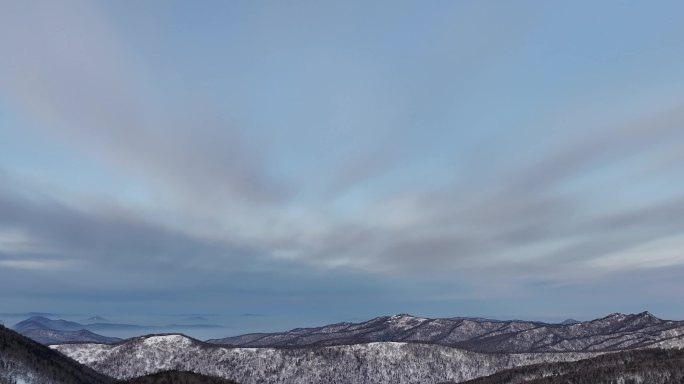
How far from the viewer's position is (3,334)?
90500 mm

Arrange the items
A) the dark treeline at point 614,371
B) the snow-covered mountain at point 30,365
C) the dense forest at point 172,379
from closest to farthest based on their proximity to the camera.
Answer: the snow-covered mountain at point 30,365, the dense forest at point 172,379, the dark treeline at point 614,371

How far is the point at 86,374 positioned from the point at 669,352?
166562 millimetres

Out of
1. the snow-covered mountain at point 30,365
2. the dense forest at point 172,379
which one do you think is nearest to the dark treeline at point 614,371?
the dense forest at point 172,379

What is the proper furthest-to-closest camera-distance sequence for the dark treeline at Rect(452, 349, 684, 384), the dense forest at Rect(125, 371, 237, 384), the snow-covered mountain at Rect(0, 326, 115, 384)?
1. the dark treeline at Rect(452, 349, 684, 384)
2. the dense forest at Rect(125, 371, 237, 384)
3. the snow-covered mountain at Rect(0, 326, 115, 384)

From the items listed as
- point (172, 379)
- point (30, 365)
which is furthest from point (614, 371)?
point (30, 365)

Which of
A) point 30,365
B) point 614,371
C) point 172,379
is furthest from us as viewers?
point 614,371

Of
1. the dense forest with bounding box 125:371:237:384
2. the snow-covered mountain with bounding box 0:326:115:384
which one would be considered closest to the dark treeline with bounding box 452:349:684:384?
the dense forest with bounding box 125:371:237:384

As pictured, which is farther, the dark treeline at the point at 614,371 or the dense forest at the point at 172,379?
the dark treeline at the point at 614,371

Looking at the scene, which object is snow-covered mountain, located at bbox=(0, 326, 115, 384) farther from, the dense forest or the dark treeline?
the dark treeline

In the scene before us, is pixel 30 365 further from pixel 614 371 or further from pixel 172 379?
pixel 614 371

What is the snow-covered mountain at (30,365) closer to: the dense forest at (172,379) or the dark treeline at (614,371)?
the dense forest at (172,379)

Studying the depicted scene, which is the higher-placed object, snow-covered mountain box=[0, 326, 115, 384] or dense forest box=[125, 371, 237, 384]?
snow-covered mountain box=[0, 326, 115, 384]

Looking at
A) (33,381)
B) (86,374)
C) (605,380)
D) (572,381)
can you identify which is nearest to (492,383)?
(572,381)

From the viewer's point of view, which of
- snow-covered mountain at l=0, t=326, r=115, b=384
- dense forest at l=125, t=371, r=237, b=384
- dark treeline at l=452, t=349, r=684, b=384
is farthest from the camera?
dark treeline at l=452, t=349, r=684, b=384
